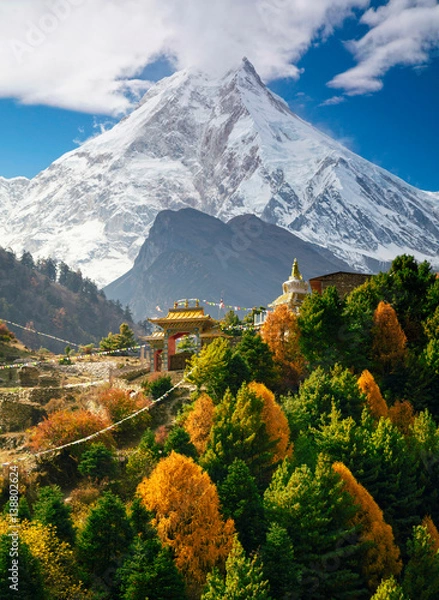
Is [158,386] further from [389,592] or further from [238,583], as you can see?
[389,592]

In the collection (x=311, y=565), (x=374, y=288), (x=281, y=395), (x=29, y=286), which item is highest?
(x=29, y=286)

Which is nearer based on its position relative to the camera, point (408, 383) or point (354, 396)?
point (354, 396)

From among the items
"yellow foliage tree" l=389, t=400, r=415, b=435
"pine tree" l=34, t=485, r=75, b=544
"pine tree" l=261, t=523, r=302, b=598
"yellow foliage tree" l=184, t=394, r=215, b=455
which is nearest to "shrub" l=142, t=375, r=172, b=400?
"yellow foliage tree" l=184, t=394, r=215, b=455

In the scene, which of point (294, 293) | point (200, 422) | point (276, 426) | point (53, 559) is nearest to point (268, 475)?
point (276, 426)

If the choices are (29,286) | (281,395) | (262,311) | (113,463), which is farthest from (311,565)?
(29,286)

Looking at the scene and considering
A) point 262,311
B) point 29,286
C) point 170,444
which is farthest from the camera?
point 29,286

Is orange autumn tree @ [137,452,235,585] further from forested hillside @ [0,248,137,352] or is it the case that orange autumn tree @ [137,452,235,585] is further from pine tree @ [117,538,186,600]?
forested hillside @ [0,248,137,352]

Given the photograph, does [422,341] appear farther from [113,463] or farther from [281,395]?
[113,463]
